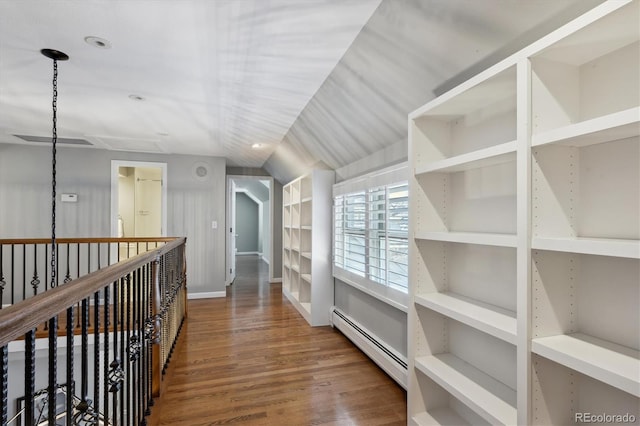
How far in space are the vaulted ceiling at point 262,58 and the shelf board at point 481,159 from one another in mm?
451

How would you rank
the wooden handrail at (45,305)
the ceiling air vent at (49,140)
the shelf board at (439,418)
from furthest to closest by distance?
the ceiling air vent at (49,140) < the shelf board at (439,418) < the wooden handrail at (45,305)

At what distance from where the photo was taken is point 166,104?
3072 millimetres

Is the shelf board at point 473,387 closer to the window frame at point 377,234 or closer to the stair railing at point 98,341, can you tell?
the window frame at point 377,234

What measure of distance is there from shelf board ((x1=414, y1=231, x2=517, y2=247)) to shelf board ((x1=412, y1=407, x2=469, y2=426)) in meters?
0.96

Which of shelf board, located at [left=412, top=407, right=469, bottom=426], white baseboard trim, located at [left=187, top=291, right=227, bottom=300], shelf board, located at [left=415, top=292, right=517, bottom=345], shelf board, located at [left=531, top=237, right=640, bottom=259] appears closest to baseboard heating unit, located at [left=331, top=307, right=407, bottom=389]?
shelf board, located at [left=412, top=407, right=469, bottom=426]

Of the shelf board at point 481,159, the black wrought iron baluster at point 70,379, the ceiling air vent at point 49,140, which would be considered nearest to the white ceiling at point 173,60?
the ceiling air vent at point 49,140

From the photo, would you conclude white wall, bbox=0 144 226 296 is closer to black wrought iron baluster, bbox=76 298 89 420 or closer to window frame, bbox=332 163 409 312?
window frame, bbox=332 163 409 312

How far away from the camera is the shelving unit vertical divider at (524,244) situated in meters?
1.16

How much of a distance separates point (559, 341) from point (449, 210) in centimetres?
89

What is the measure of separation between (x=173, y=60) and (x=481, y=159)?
200 centimetres

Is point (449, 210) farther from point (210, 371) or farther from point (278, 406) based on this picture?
point (210, 371)

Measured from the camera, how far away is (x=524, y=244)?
1.18 meters

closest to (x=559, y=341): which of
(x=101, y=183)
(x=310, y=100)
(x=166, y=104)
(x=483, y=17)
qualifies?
(x=483, y=17)

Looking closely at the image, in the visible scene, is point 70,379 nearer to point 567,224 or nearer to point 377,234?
point 567,224
